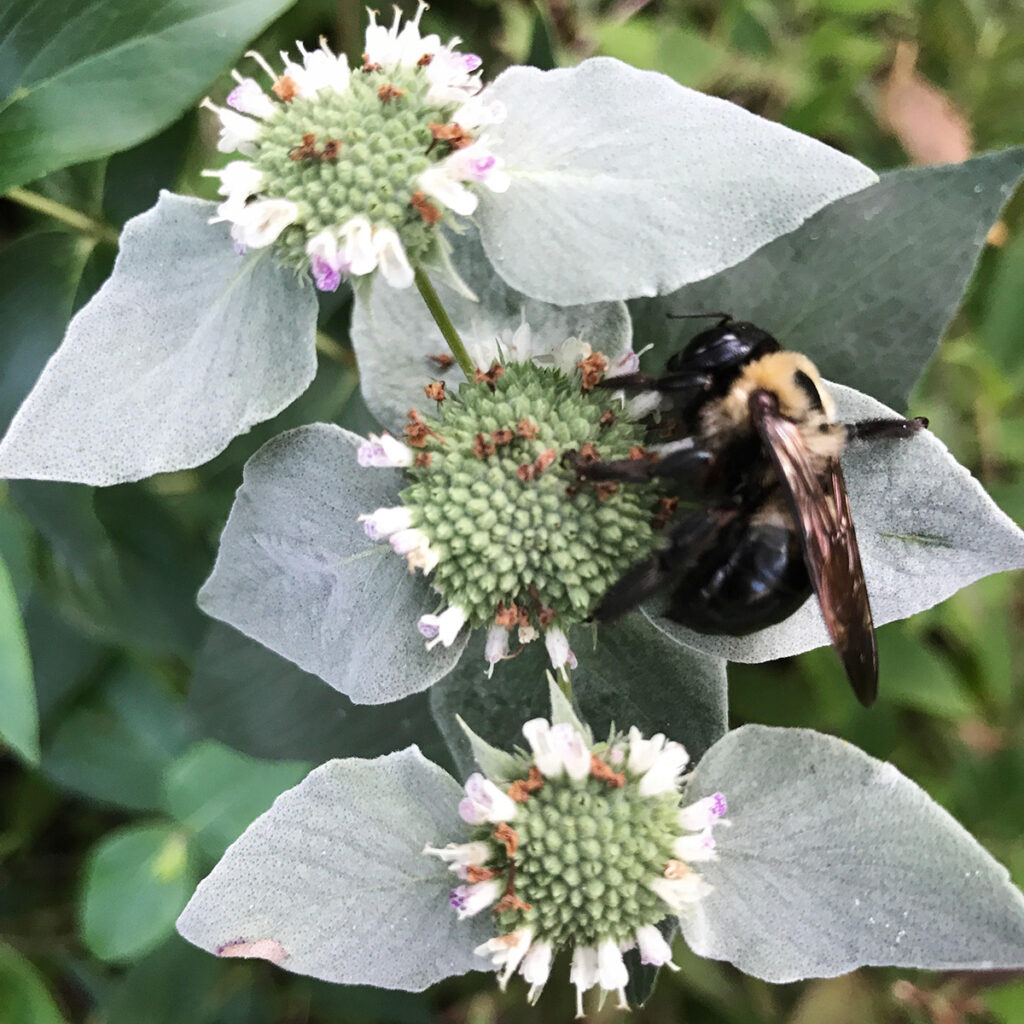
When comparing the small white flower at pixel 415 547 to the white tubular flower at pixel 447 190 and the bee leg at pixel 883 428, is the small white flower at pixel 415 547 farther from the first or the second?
the bee leg at pixel 883 428

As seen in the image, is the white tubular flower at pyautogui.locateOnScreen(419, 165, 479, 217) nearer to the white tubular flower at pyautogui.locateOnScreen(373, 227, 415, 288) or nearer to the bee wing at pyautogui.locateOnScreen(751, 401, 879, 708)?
the white tubular flower at pyautogui.locateOnScreen(373, 227, 415, 288)

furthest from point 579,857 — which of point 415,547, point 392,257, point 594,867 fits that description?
point 392,257

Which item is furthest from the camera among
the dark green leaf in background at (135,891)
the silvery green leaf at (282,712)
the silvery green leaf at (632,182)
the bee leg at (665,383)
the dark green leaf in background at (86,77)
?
the dark green leaf in background at (135,891)

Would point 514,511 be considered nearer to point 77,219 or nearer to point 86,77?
point 86,77

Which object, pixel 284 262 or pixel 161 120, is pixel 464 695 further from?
pixel 161 120

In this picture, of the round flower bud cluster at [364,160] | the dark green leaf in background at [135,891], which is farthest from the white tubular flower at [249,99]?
the dark green leaf in background at [135,891]

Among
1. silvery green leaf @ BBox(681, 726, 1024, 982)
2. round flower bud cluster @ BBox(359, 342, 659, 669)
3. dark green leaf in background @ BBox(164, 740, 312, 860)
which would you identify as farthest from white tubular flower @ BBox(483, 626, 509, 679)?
dark green leaf in background @ BBox(164, 740, 312, 860)
